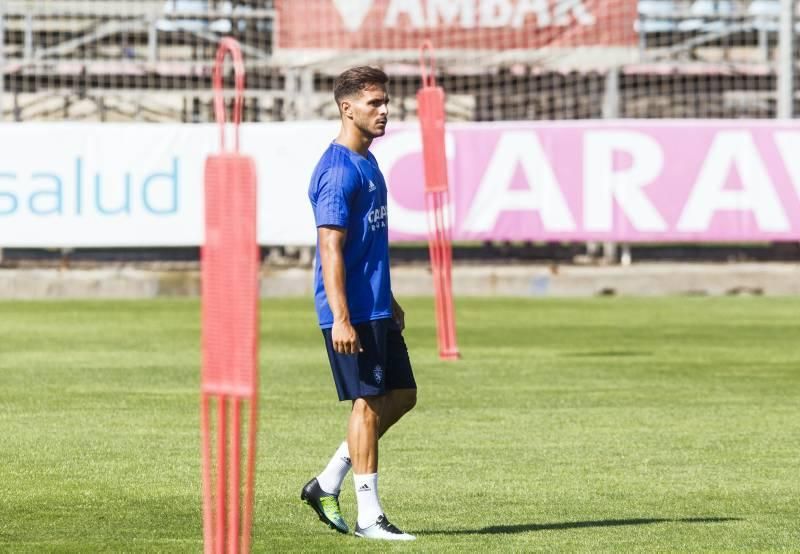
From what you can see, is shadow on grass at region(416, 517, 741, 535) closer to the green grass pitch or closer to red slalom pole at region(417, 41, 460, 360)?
the green grass pitch

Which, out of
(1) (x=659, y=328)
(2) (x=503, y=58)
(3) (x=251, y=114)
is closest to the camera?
(1) (x=659, y=328)

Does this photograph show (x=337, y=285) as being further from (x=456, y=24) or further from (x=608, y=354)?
(x=456, y=24)

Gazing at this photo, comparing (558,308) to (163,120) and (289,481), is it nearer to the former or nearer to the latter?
(163,120)

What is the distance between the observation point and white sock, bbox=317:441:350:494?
26.3 ft

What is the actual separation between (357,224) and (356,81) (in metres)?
0.58

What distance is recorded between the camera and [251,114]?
2845cm

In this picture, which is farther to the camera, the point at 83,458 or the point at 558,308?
the point at 558,308

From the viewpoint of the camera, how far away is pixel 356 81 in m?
7.76

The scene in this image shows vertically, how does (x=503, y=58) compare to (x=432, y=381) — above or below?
above

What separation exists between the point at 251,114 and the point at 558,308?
8550 millimetres

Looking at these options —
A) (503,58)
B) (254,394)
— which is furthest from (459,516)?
(503,58)

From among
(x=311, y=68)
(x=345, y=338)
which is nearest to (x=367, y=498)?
(x=345, y=338)

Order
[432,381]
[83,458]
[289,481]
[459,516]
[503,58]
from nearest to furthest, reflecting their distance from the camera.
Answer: [459,516]
[289,481]
[83,458]
[432,381]
[503,58]

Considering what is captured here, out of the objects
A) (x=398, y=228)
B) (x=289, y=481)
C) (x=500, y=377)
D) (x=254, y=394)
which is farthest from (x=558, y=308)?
(x=254, y=394)
